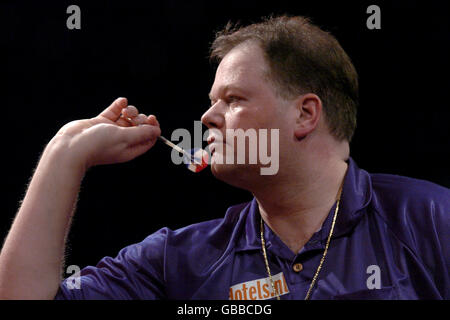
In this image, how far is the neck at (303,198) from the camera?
1312 millimetres

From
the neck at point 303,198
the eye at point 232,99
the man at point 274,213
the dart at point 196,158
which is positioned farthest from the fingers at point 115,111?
the neck at point 303,198

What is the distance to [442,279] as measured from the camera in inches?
45.4

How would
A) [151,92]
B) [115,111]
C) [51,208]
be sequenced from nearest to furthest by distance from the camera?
[51,208], [115,111], [151,92]

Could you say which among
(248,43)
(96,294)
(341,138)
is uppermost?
(248,43)

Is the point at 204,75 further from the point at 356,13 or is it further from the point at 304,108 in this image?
the point at 304,108

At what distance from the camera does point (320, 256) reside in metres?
1.27

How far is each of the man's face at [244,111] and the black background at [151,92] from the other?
24.8 inches

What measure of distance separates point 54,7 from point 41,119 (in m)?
0.41

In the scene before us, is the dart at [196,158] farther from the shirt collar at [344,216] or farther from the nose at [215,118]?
the shirt collar at [344,216]

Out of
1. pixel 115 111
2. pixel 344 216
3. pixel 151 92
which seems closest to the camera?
pixel 344 216

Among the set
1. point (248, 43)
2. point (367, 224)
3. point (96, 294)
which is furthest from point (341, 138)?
point (96, 294)

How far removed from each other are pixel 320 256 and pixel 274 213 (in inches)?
6.6

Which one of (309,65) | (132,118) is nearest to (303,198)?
(309,65)

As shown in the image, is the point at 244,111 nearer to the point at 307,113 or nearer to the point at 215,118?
the point at 215,118
